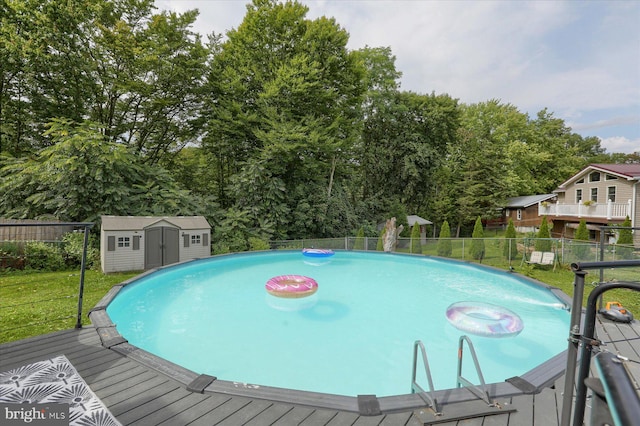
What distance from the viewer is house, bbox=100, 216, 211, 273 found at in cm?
1024

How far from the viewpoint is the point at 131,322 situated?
667 cm

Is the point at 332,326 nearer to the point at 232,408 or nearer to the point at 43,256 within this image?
the point at 232,408

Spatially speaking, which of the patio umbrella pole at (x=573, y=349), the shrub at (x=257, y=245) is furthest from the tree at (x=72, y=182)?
the patio umbrella pole at (x=573, y=349)

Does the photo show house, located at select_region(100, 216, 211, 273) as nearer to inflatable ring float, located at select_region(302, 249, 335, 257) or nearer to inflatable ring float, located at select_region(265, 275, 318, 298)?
inflatable ring float, located at select_region(302, 249, 335, 257)

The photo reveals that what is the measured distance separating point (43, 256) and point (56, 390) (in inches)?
380

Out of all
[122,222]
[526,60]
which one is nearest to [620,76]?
[526,60]

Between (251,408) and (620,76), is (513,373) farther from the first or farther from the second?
(620,76)

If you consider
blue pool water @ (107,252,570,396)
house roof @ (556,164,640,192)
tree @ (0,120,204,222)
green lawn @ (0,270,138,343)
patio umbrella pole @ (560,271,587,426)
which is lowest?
blue pool water @ (107,252,570,396)

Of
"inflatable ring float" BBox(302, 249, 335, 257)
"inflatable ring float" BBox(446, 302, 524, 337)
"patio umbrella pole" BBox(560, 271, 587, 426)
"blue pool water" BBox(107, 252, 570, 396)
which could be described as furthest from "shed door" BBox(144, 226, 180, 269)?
"patio umbrella pole" BBox(560, 271, 587, 426)

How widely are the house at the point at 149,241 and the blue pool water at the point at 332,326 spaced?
3.47ft

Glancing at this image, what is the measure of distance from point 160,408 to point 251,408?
847 mm

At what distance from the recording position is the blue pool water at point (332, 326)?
16.7ft

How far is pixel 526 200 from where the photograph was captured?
27047 mm

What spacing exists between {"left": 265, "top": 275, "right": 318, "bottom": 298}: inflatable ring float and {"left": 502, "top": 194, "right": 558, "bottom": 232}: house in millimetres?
25291
